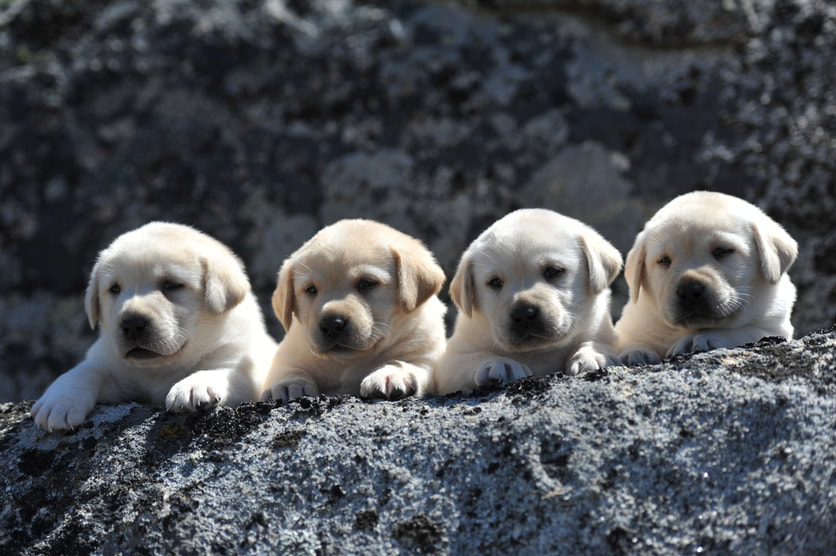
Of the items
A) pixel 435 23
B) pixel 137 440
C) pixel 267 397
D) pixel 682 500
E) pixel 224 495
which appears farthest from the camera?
pixel 435 23

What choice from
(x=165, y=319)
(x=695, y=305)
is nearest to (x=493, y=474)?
(x=695, y=305)

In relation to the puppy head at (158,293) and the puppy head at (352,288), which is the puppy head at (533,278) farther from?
the puppy head at (158,293)

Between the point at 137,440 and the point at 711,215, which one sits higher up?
the point at 711,215

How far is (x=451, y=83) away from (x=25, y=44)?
12.0ft

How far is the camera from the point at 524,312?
5.34 meters

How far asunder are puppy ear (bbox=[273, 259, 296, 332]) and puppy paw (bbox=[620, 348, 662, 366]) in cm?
212

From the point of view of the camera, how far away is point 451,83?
761cm

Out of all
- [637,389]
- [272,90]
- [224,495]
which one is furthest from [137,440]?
[272,90]

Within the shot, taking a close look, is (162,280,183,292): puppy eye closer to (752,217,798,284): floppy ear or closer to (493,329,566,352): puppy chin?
(493,329,566,352): puppy chin

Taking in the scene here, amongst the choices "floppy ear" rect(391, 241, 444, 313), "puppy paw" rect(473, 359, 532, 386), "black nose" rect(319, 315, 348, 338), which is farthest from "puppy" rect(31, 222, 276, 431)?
"puppy paw" rect(473, 359, 532, 386)

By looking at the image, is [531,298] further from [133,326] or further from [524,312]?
[133,326]

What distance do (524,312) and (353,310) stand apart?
1030 millimetres

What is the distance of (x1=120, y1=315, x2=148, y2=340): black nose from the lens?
5473mm

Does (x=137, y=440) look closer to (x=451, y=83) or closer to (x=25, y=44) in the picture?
(x=451, y=83)
